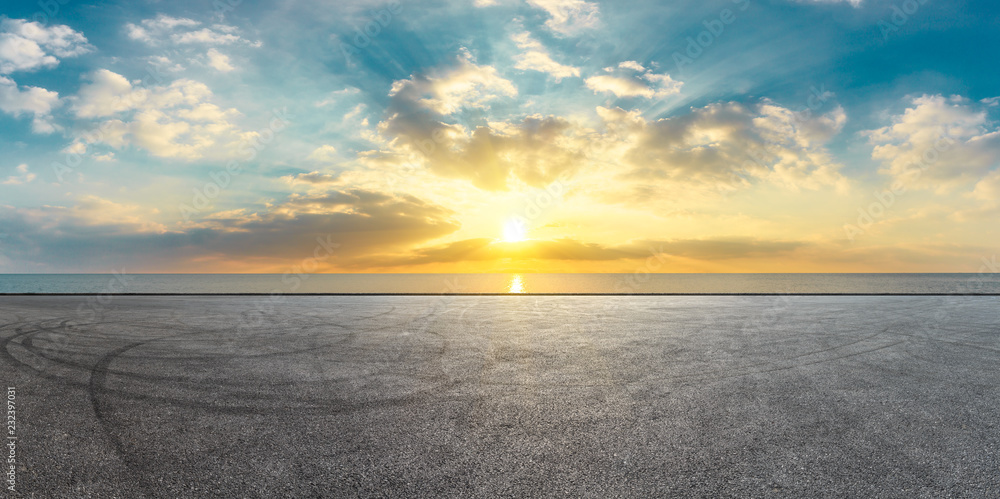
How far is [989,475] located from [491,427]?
15.6ft

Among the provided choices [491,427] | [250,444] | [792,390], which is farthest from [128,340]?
[792,390]

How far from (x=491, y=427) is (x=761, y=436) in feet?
9.85

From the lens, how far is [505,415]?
576 centimetres

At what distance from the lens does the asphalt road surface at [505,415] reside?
413cm

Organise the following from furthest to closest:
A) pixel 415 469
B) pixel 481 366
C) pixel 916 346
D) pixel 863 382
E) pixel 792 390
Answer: pixel 916 346 → pixel 481 366 → pixel 863 382 → pixel 792 390 → pixel 415 469

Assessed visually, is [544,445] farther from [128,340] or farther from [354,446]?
[128,340]

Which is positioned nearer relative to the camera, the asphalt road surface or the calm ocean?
the asphalt road surface

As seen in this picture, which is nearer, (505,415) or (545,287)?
(505,415)

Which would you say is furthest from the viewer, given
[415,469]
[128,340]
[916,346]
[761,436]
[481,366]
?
[128,340]

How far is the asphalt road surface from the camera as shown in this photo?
13.5ft

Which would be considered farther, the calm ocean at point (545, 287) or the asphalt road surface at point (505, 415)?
the calm ocean at point (545, 287)

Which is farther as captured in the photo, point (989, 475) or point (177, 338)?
point (177, 338)

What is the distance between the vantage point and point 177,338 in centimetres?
1188

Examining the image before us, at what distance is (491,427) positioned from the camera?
5.35 meters
